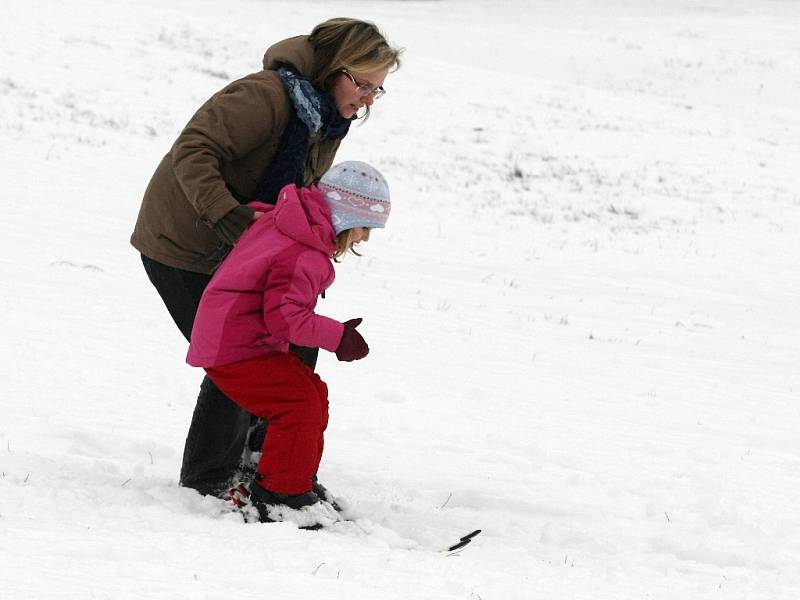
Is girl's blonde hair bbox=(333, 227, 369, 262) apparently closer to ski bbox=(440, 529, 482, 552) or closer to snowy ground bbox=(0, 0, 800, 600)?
snowy ground bbox=(0, 0, 800, 600)

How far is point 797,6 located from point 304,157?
4583 cm

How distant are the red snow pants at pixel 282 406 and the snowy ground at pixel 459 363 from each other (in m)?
0.28

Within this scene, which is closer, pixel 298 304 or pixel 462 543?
pixel 298 304

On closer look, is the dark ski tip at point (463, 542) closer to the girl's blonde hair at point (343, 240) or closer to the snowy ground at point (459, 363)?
the snowy ground at point (459, 363)

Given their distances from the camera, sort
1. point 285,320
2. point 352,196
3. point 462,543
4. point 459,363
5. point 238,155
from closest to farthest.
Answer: point 285,320
point 352,196
point 238,155
point 462,543
point 459,363

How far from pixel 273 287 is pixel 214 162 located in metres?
0.57

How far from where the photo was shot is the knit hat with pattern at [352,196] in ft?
13.5

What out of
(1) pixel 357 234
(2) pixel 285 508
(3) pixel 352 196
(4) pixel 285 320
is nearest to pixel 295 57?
(3) pixel 352 196

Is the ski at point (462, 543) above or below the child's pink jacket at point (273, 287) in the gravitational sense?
below

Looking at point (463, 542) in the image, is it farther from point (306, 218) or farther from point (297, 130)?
point (297, 130)

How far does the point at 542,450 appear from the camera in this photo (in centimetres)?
615

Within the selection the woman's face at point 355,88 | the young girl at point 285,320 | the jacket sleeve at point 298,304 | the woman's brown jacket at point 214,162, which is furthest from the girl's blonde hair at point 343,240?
the woman's face at point 355,88

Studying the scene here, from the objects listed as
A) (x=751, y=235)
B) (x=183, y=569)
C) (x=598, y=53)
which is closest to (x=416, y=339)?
(x=183, y=569)

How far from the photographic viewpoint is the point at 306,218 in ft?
13.3
